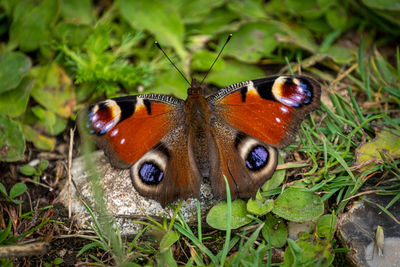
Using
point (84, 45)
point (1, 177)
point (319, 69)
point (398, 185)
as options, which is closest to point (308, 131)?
point (398, 185)

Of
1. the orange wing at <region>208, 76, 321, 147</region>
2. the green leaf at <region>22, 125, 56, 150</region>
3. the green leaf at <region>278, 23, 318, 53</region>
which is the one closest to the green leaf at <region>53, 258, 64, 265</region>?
the green leaf at <region>22, 125, 56, 150</region>

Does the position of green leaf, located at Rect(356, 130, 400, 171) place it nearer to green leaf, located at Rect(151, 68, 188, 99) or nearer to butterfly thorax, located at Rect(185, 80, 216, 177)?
butterfly thorax, located at Rect(185, 80, 216, 177)

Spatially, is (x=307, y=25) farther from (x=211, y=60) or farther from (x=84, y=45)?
(x=84, y=45)

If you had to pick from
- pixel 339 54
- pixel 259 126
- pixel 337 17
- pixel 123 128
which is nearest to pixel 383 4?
pixel 337 17

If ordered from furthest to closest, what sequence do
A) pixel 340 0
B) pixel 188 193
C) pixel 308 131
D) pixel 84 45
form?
pixel 340 0 → pixel 84 45 → pixel 308 131 → pixel 188 193

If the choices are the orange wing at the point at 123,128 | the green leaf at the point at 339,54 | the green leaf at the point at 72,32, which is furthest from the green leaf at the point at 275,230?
the green leaf at the point at 72,32

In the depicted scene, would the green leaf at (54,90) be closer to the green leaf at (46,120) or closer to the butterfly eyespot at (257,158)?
the green leaf at (46,120)

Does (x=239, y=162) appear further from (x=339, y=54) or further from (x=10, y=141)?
(x=10, y=141)

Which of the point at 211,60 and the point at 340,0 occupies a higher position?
the point at 340,0
